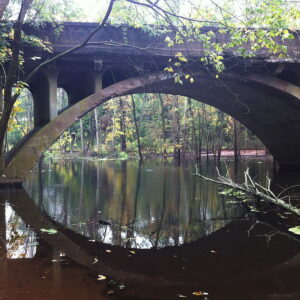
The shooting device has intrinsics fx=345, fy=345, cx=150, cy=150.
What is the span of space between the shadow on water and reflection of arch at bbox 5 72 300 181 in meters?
2.10

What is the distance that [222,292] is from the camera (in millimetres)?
3512

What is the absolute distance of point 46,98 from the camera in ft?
38.4

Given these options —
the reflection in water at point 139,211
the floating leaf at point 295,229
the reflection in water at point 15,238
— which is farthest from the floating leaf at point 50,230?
the floating leaf at point 295,229

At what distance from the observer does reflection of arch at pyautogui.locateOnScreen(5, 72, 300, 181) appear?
1067 centimetres

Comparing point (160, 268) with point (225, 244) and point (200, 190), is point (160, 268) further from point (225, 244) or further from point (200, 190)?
point (200, 190)


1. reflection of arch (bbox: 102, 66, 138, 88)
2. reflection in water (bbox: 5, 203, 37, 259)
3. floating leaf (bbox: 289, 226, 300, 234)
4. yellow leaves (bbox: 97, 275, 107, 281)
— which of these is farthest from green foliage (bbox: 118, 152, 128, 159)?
yellow leaves (bbox: 97, 275, 107, 281)

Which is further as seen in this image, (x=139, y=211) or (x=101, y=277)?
(x=139, y=211)

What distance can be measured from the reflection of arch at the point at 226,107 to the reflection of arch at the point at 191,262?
4.67 m

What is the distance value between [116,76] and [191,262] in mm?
10786

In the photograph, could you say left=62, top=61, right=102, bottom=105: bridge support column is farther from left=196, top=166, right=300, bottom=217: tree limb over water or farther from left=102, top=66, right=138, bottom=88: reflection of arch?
left=196, top=166, right=300, bottom=217: tree limb over water

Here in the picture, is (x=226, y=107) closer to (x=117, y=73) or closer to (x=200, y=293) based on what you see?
(x=117, y=73)

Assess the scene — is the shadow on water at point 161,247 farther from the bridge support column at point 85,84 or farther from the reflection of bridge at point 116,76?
the bridge support column at point 85,84

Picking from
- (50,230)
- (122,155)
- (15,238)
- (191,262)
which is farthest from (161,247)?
(122,155)

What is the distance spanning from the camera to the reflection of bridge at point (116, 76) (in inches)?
426
